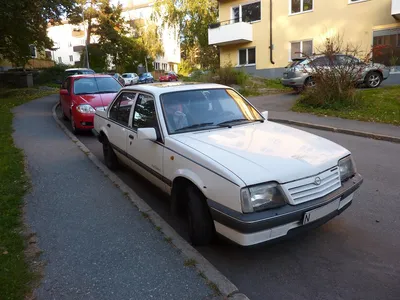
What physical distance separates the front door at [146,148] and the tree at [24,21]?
14.9 meters

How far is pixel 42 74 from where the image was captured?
34812mm

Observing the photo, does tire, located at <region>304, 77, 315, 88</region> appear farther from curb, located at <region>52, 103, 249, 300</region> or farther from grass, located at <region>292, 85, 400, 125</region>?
curb, located at <region>52, 103, 249, 300</region>

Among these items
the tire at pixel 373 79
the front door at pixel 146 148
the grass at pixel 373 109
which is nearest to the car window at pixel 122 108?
the front door at pixel 146 148

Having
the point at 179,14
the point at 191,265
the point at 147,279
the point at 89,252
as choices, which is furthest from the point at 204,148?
the point at 179,14

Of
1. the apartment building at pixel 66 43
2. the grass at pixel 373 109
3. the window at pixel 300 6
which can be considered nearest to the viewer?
the grass at pixel 373 109

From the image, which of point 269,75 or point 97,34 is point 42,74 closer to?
point 97,34

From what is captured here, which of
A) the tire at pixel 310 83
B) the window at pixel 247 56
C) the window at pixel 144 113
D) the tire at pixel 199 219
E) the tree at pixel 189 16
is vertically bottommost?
the tire at pixel 199 219

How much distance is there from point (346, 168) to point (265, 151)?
36.5 inches

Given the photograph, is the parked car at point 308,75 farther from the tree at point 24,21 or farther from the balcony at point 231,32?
the tree at point 24,21

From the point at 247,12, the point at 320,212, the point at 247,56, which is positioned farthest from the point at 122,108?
the point at 247,12

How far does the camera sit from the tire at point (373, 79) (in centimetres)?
1507

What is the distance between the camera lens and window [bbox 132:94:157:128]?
433 centimetres

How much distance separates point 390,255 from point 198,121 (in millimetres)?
2459

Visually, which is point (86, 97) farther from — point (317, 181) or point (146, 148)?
point (317, 181)
